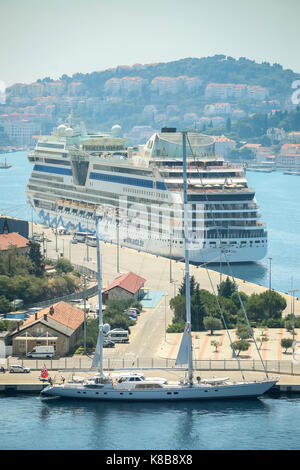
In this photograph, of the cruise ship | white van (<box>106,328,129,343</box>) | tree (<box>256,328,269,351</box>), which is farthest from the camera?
the cruise ship

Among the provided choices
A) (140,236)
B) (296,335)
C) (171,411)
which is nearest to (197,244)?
(140,236)

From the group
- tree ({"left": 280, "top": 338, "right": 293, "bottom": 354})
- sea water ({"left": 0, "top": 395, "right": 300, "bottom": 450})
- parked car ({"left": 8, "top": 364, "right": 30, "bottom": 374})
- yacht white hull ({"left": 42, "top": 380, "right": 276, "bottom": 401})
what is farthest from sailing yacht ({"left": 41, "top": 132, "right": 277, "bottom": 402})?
tree ({"left": 280, "top": 338, "right": 293, "bottom": 354})

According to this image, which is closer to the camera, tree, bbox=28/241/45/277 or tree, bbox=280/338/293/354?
tree, bbox=280/338/293/354

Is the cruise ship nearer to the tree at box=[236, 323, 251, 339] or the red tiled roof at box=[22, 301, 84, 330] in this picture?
the red tiled roof at box=[22, 301, 84, 330]

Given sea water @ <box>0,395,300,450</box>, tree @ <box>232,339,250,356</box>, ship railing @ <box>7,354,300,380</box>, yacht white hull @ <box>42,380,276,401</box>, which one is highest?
tree @ <box>232,339,250,356</box>

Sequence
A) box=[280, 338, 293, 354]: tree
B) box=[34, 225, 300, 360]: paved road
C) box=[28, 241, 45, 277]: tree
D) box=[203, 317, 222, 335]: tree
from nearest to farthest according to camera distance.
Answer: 1. box=[280, 338, 293, 354]: tree
2. box=[34, 225, 300, 360]: paved road
3. box=[203, 317, 222, 335]: tree
4. box=[28, 241, 45, 277]: tree

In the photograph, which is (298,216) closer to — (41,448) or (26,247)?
(26,247)
